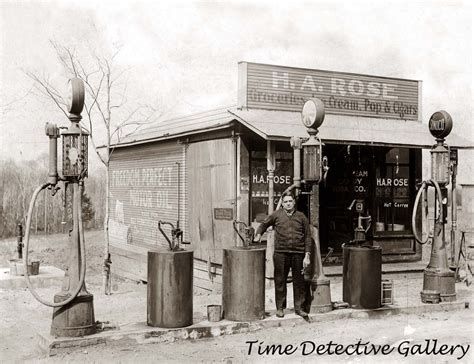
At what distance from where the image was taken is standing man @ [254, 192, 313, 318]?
8.48m

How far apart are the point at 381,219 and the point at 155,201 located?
5.79m

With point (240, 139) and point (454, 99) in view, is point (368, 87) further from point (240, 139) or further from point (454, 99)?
point (454, 99)

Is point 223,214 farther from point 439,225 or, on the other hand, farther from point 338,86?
point 439,225

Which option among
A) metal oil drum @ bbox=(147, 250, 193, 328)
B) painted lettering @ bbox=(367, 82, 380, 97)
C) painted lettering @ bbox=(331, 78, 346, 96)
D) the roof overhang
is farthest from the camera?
painted lettering @ bbox=(367, 82, 380, 97)

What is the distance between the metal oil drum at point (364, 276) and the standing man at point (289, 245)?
0.99 meters

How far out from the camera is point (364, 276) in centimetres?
915

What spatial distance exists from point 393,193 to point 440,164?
4.30m

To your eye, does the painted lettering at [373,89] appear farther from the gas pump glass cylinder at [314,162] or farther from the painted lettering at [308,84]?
the gas pump glass cylinder at [314,162]

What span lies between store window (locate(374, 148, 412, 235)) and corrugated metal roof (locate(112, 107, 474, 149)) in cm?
81

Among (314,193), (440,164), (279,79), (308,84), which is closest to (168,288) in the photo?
(314,193)

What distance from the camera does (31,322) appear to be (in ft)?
31.5

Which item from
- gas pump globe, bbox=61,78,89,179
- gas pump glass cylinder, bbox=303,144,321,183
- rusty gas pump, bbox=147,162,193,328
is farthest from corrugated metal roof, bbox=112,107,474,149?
gas pump globe, bbox=61,78,89,179

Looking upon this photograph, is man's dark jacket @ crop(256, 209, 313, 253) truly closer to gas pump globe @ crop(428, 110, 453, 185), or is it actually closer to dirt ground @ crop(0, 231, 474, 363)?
dirt ground @ crop(0, 231, 474, 363)

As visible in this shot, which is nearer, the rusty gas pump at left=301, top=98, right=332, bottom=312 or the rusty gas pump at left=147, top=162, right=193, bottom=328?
the rusty gas pump at left=147, top=162, right=193, bottom=328
